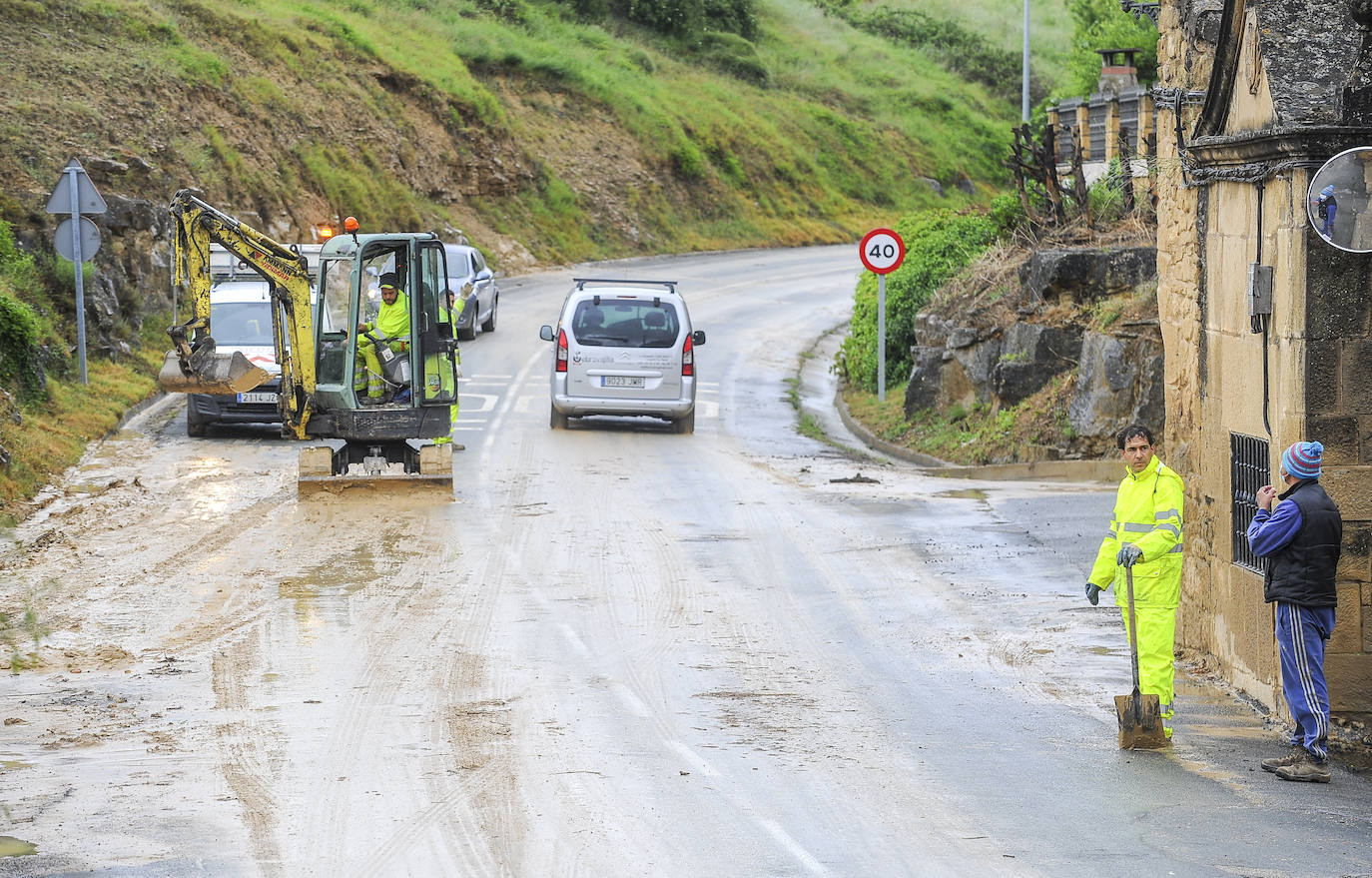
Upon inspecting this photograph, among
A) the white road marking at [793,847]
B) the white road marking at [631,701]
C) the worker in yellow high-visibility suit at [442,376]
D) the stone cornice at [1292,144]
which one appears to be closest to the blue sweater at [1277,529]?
the stone cornice at [1292,144]

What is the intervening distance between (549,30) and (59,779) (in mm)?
56969

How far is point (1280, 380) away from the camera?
902 cm

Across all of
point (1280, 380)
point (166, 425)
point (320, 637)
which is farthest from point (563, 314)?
point (1280, 380)

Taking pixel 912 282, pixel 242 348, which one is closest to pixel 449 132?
pixel 912 282

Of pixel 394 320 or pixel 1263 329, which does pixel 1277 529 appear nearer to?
pixel 1263 329

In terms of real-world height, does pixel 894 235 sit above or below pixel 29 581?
above

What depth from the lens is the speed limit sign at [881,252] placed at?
23.9m

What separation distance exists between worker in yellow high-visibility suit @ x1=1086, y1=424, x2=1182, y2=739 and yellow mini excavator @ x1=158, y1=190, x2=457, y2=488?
29.5 ft

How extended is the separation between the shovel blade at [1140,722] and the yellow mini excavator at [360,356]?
9212 mm

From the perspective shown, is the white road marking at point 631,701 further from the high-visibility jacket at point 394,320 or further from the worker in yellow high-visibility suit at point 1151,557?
the high-visibility jacket at point 394,320

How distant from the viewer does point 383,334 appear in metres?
16.4

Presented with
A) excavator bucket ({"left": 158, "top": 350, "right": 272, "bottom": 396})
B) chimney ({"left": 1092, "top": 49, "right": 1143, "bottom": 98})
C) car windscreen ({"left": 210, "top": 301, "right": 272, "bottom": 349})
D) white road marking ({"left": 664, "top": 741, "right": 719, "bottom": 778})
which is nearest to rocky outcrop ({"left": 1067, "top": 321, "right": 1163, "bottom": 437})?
excavator bucket ({"left": 158, "top": 350, "right": 272, "bottom": 396})

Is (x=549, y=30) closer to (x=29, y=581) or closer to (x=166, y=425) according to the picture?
(x=166, y=425)

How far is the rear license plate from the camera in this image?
19.7 metres
